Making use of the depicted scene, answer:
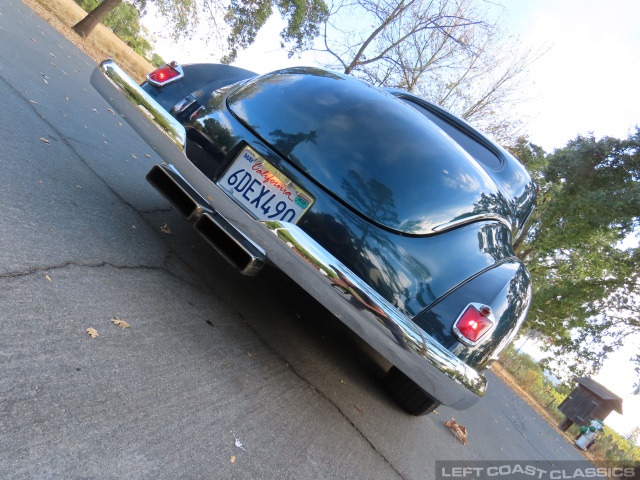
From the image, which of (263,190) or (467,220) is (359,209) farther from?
(467,220)

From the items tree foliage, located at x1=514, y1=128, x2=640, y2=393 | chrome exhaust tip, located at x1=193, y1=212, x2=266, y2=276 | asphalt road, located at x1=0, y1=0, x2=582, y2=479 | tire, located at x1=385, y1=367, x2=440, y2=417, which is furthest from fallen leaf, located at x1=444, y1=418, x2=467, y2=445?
tree foliage, located at x1=514, y1=128, x2=640, y2=393

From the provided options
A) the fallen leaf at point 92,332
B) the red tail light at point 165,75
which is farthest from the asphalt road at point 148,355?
the red tail light at point 165,75

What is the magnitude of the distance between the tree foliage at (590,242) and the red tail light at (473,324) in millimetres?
12061

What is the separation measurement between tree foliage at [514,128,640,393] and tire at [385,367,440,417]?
1162cm

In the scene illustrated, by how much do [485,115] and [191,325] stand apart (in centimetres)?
1849

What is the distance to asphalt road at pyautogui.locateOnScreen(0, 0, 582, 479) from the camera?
1519 mm

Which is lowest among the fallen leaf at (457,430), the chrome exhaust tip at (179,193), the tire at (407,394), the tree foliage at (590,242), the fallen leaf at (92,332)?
the fallen leaf at (92,332)

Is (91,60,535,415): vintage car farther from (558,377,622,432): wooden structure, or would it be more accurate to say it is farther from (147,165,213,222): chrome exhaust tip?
(558,377,622,432): wooden structure

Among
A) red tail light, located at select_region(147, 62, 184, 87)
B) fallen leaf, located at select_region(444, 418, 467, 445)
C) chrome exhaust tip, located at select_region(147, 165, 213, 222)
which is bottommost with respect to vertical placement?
fallen leaf, located at select_region(444, 418, 467, 445)

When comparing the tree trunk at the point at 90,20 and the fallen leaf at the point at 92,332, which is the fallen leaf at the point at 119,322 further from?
the tree trunk at the point at 90,20

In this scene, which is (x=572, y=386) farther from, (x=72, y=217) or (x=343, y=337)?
(x=72, y=217)

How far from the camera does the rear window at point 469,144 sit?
3719mm

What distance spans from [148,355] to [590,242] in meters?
15.7

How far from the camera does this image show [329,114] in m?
2.87
